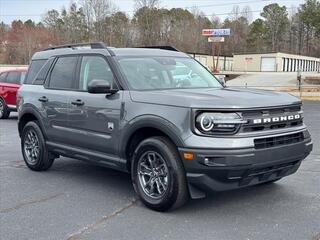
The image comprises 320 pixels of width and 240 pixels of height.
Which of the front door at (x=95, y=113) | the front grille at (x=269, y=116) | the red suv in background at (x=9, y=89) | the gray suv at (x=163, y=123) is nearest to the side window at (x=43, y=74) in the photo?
the gray suv at (x=163, y=123)

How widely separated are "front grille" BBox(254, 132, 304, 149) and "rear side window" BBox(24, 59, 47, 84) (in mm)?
3967

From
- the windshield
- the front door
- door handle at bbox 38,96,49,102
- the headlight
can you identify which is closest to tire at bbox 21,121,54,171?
door handle at bbox 38,96,49,102

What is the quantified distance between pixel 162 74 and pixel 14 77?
10.8m

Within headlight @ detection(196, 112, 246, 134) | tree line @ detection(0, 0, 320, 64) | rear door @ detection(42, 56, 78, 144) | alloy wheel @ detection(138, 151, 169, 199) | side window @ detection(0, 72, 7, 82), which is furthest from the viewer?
tree line @ detection(0, 0, 320, 64)

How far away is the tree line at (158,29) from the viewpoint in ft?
279

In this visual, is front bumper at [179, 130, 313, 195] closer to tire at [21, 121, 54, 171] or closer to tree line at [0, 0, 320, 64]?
tire at [21, 121, 54, 171]

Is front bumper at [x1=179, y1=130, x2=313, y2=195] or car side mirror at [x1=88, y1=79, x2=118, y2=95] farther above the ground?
car side mirror at [x1=88, y1=79, x2=118, y2=95]

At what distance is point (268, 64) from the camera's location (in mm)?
73750

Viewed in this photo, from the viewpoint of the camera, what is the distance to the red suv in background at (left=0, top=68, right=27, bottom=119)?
605 inches

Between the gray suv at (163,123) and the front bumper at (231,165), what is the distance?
0.01 meters

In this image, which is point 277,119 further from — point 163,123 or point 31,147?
point 31,147

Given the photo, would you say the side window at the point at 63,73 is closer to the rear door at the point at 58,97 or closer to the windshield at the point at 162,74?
the rear door at the point at 58,97

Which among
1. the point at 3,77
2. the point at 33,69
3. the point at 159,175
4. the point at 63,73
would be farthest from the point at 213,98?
Answer: the point at 3,77

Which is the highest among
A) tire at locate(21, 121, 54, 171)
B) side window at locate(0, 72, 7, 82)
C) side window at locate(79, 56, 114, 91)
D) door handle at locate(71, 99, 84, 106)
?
side window at locate(79, 56, 114, 91)
